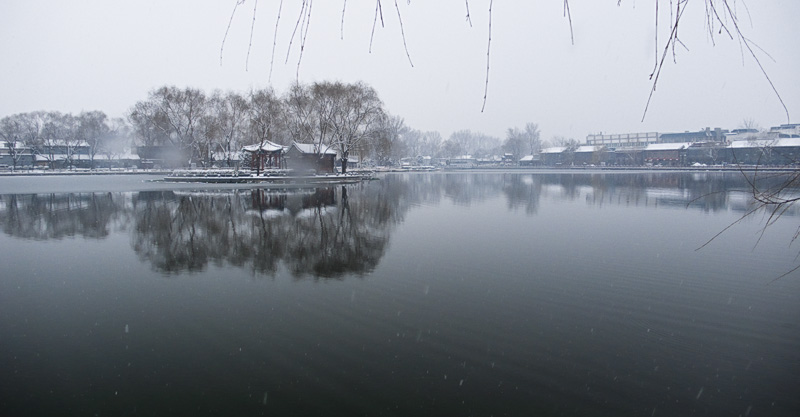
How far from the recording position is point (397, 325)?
679 cm

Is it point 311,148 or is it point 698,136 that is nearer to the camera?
point 311,148

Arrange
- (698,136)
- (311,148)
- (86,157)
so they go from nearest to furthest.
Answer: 1. (311,148)
2. (86,157)
3. (698,136)

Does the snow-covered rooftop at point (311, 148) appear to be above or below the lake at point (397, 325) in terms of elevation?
above

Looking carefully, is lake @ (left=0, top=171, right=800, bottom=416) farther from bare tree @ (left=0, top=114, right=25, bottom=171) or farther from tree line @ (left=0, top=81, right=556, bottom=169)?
bare tree @ (left=0, top=114, right=25, bottom=171)

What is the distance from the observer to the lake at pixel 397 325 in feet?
15.9

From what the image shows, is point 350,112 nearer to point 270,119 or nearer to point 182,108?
point 270,119

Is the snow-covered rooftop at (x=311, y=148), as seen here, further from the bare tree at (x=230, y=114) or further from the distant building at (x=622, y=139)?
the distant building at (x=622, y=139)

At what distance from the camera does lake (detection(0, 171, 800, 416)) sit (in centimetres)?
484

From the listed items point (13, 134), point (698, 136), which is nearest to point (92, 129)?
point (13, 134)

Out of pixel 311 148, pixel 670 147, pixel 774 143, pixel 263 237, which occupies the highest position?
pixel 670 147

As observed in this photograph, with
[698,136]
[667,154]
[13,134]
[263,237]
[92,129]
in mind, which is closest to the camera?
[263,237]

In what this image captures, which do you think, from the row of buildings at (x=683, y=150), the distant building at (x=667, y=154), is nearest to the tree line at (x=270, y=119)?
the row of buildings at (x=683, y=150)

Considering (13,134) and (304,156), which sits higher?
(13,134)

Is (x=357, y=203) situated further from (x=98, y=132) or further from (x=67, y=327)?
(x=98, y=132)
